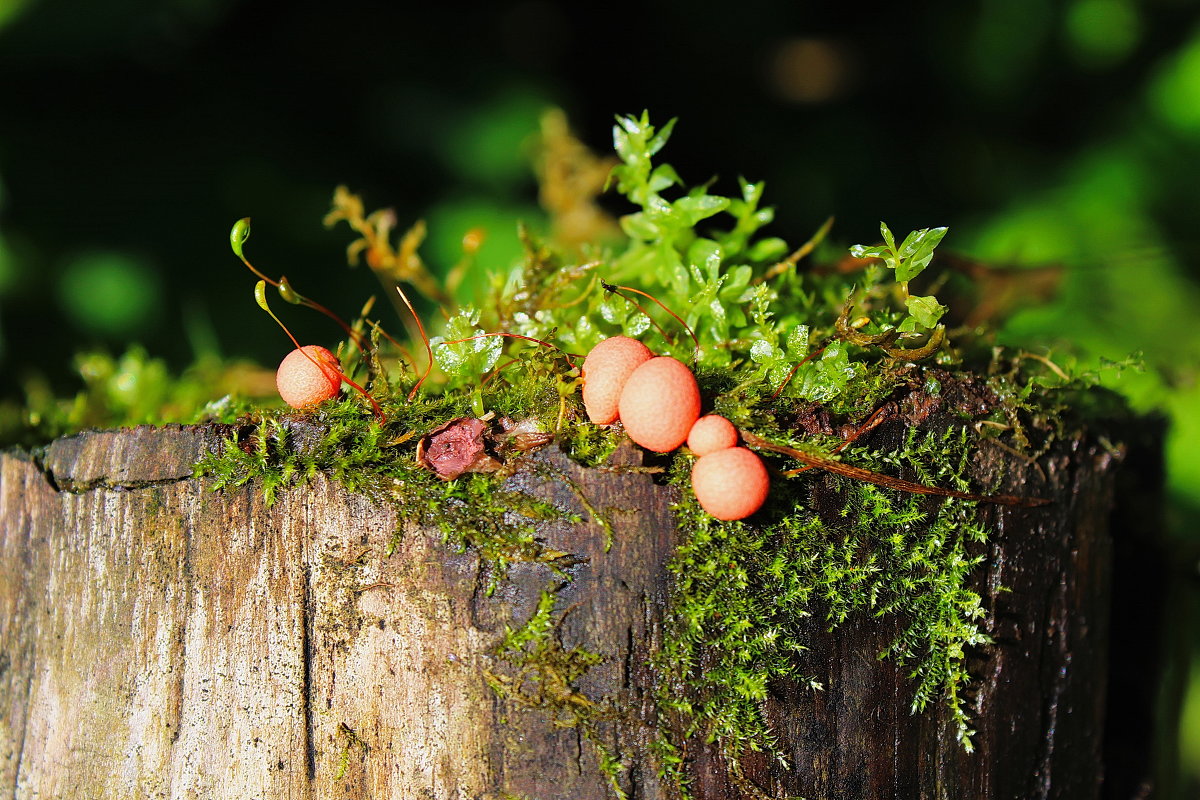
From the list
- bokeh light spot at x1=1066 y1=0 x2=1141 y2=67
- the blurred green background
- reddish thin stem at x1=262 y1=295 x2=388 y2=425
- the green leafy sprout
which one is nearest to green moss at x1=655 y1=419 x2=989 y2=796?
the green leafy sprout

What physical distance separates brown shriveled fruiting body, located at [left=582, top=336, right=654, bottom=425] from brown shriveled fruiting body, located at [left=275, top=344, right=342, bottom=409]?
Answer: 0.30m

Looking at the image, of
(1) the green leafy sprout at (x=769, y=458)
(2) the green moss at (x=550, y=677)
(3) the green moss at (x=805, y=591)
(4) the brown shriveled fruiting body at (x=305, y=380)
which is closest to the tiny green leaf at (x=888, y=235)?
(1) the green leafy sprout at (x=769, y=458)

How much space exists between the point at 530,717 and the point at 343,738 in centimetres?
20

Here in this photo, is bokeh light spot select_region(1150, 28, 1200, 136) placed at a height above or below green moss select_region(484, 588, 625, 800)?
above

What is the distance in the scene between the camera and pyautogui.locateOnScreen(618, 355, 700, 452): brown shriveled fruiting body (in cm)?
77

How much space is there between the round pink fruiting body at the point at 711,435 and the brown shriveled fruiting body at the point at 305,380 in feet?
1.35

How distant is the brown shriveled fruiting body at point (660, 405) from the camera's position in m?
0.77

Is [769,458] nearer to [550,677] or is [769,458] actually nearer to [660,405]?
[660,405]

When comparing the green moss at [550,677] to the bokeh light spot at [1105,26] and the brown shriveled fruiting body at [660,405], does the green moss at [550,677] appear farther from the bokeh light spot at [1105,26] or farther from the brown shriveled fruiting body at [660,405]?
the bokeh light spot at [1105,26]

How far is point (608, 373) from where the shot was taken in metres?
0.80

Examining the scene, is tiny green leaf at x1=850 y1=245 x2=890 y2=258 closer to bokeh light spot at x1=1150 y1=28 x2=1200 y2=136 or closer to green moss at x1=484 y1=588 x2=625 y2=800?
green moss at x1=484 y1=588 x2=625 y2=800

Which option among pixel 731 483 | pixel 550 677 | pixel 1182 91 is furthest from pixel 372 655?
pixel 1182 91

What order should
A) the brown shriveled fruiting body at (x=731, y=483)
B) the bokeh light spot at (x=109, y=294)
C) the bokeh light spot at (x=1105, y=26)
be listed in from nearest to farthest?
the brown shriveled fruiting body at (x=731, y=483) < the bokeh light spot at (x=109, y=294) < the bokeh light spot at (x=1105, y=26)

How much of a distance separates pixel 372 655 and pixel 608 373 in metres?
0.37
